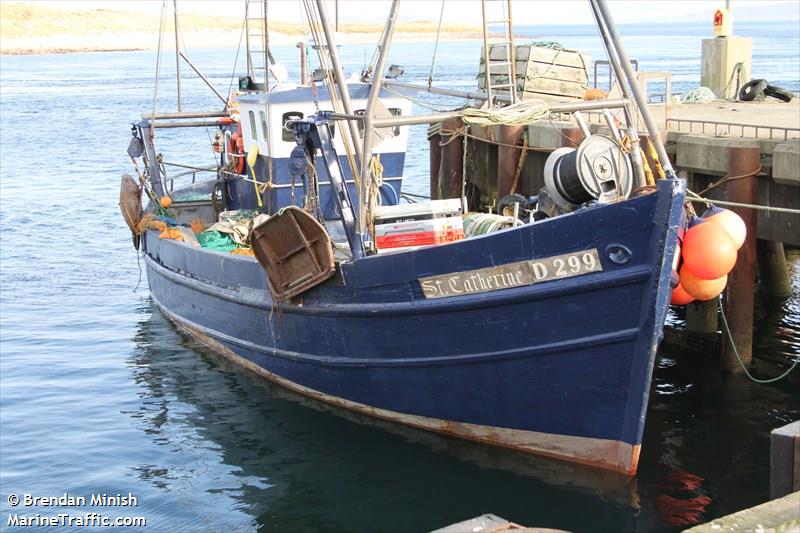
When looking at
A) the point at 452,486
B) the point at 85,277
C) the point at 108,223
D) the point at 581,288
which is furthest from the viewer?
the point at 108,223

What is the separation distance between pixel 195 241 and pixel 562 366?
6.64 meters

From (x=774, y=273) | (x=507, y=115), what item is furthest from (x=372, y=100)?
(x=774, y=273)

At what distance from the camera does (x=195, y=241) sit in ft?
45.2

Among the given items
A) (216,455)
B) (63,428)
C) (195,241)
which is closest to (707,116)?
(195,241)

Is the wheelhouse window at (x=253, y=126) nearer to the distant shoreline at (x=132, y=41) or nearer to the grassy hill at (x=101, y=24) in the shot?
the distant shoreline at (x=132, y=41)

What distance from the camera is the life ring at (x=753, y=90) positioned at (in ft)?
57.0

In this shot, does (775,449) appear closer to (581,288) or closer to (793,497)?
(793,497)

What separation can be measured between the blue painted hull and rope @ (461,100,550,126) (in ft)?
3.59

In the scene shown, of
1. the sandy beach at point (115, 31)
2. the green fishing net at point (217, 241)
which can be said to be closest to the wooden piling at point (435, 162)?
the green fishing net at point (217, 241)

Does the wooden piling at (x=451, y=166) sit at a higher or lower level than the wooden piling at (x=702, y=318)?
higher

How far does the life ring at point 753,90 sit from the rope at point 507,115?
9.65 meters

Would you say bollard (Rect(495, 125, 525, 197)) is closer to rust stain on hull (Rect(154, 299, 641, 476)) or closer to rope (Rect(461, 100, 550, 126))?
rust stain on hull (Rect(154, 299, 641, 476))

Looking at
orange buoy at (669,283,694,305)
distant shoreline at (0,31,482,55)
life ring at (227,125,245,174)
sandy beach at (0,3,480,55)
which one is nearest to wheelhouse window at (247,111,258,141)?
life ring at (227,125,245,174)

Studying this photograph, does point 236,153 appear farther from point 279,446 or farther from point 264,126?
point 279,446
